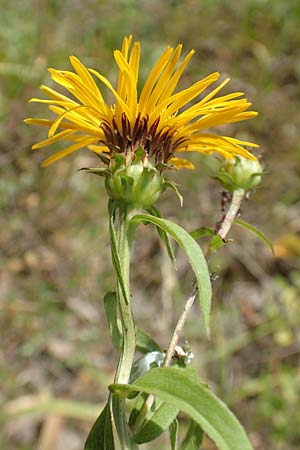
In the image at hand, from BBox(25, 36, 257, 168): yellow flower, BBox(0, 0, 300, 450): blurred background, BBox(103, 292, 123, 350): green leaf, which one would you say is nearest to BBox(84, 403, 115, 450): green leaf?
BBox(103, 292, 123, 350): green leaf

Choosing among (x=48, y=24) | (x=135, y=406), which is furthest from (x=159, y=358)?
(x=48, y=24)

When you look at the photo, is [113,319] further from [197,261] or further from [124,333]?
[197,261]

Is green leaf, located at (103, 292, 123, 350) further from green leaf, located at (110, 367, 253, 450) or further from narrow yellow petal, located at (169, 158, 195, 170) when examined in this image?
narrow yellow petal, located at (169, 158, 195, 170)

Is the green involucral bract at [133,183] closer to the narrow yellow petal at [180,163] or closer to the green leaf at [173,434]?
the narrow yellow petal at [180,163]

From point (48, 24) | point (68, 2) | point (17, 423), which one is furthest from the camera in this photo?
point (68, 2)

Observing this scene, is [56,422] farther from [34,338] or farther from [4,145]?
[4,145]

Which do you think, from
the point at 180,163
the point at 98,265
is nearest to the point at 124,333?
the point at 180,163
